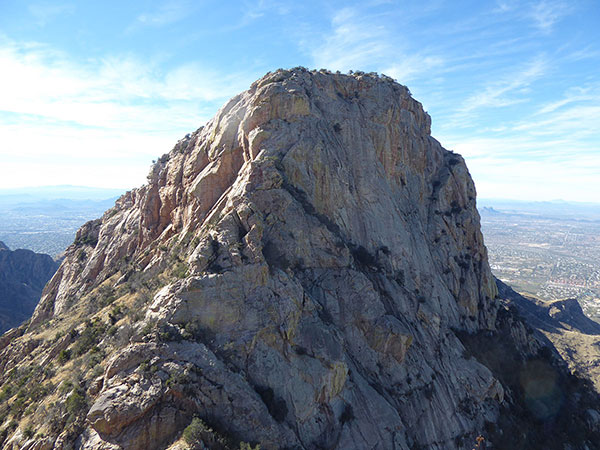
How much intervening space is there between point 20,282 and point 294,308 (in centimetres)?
14629

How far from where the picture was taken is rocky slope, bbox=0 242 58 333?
107 metres

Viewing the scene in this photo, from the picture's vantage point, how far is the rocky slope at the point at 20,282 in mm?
106688

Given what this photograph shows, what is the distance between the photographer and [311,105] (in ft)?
151

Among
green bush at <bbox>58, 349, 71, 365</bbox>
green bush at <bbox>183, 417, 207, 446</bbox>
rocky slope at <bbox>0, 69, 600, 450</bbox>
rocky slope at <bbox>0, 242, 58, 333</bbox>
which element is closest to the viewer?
green bush at <bbox>183, 417, 207, 446</bbox>

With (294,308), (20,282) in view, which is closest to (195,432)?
(294,308)

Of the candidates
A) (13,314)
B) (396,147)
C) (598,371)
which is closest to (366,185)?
(396,147)

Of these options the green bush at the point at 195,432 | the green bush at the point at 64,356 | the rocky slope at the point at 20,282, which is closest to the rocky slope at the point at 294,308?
the green bush at the point at 64,356

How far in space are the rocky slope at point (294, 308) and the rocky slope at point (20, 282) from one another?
218ft

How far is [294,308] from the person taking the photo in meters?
30.6

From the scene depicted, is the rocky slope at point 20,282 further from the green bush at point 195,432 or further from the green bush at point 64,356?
the green bush at point 195,432

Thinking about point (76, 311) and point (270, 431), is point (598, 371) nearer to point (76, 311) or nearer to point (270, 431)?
point (270, 431)

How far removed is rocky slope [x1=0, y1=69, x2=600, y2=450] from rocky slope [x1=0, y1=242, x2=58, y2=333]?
66421mm

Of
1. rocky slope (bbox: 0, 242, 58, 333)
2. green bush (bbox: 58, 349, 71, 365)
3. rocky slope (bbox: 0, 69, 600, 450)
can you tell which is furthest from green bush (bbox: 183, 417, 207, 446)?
rocky slope (bbox: 0, 242, 58, 333)

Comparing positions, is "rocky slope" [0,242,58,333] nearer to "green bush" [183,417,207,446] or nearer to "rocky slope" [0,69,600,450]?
"rocky slope" [0,69,600,450]
